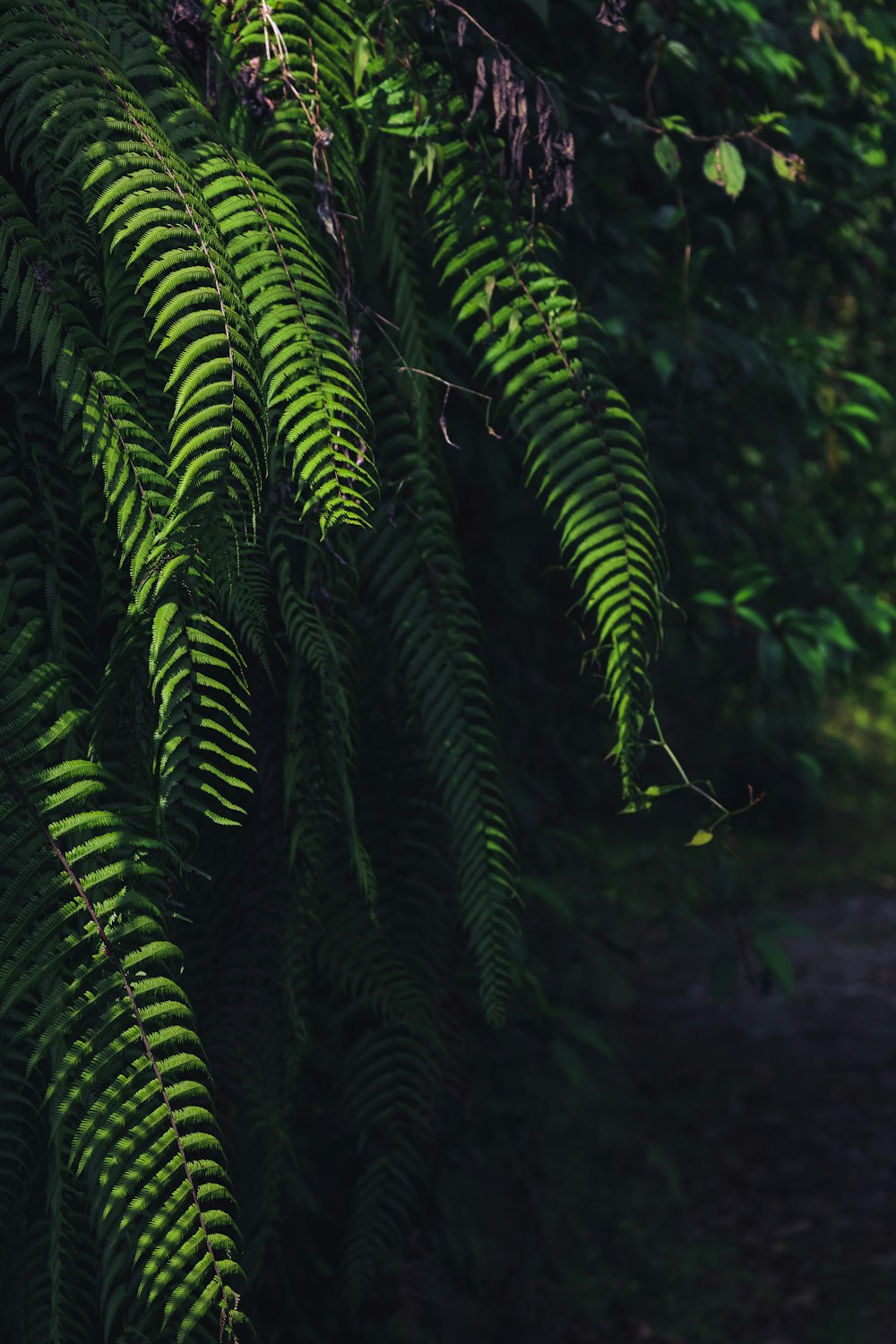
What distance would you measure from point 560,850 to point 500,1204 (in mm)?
1146

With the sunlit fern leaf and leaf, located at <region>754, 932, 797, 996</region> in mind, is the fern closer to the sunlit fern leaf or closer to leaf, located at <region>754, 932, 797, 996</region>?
the sunlit fern leaf

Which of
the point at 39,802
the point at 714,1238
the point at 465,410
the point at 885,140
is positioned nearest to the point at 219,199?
the point at 39,802

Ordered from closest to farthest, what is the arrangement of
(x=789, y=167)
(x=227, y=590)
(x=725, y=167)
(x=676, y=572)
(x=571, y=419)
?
(x=227, y=590)
(x=571, y=419)
(x=725, y=167)
(x=789, y=167)
(x=676, y=572)

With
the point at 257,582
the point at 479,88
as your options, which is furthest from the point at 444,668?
the point at 479,88

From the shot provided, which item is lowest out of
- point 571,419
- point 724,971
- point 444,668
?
point 724,971

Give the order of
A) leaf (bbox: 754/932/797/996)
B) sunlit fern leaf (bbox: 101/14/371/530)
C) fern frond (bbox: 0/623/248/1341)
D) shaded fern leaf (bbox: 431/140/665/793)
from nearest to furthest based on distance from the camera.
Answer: fern frond (bbox: 0/623/248/1341), sunlit fern leaf (bbox: 101/14/371/530), shaded fern leaf (bbox: 431/140/665/793), leaf (bbox: 754/932/797/996)

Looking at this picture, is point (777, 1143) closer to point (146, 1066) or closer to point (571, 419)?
point (571, 419)

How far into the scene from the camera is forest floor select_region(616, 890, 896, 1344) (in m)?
3.58

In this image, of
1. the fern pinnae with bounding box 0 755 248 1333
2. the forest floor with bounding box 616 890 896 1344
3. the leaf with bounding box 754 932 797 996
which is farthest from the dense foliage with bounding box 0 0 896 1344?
the forest floor with bounding box 616 890 896 1344

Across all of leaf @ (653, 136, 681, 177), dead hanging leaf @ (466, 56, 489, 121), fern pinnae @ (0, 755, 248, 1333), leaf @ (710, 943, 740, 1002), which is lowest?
leaf @ (710, 943, 740, 1002)

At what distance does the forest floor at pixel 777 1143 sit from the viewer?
3576 millimetres

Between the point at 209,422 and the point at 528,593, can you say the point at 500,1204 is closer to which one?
the point at 528,593

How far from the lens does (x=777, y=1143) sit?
458 centimetres

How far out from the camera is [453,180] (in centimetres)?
155
